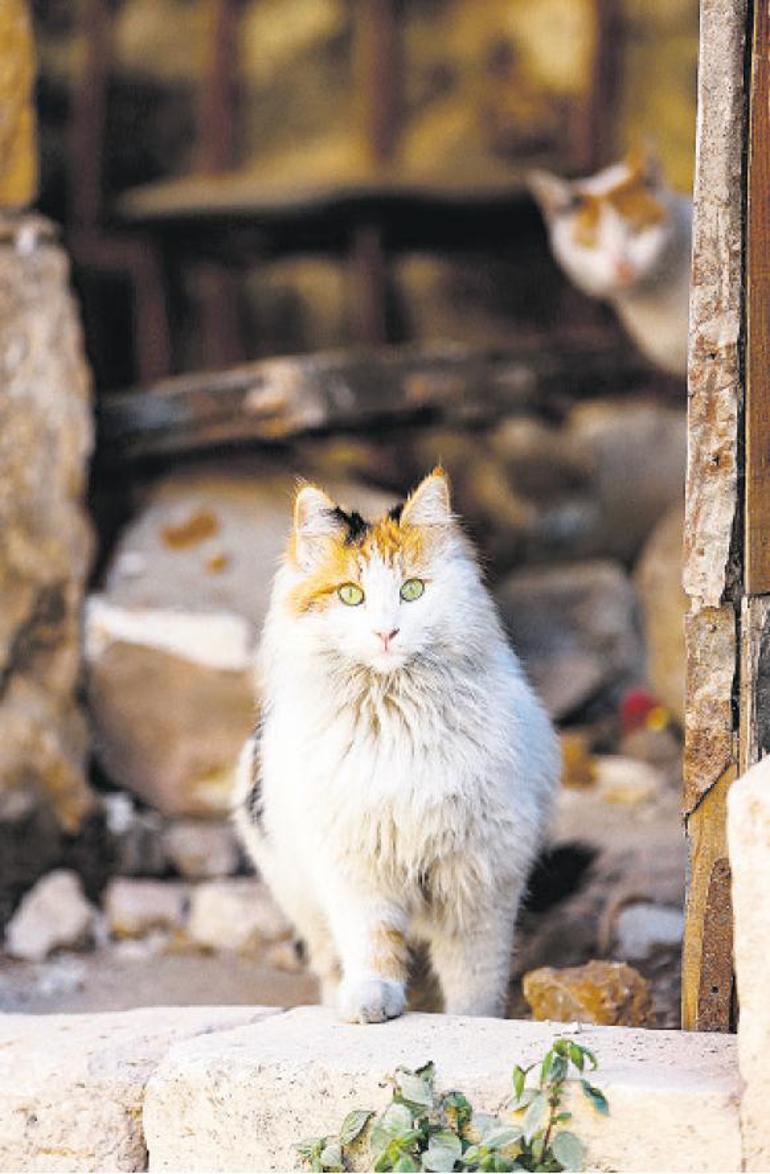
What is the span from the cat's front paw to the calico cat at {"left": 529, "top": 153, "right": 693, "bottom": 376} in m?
3.36

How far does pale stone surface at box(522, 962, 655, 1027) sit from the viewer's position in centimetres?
354

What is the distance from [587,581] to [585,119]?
2346mm

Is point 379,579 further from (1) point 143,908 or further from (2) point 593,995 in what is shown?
(1) point 143,908

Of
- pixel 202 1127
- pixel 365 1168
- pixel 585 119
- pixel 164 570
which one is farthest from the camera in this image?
pixel 585 119

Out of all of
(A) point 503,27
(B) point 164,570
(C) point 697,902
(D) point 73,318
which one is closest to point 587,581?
(B) point 164,570

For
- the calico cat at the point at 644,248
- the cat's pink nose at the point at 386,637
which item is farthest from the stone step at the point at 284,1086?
the calico cat at the point at 644,248

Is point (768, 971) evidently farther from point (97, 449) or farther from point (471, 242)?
point (471, 242)

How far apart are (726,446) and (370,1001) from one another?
1298 mm

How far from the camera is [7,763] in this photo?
17.1 feet

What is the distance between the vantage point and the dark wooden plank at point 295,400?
586 centimetres

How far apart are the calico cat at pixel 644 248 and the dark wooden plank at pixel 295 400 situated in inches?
24.2

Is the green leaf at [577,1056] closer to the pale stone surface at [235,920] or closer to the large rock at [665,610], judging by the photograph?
the pale stone surface at [235,920]

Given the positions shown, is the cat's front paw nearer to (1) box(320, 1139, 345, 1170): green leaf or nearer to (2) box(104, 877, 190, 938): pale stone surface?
(1) box(320, 1139, 345, 1170): green leaf

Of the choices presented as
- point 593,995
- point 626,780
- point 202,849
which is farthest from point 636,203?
point 593,995
